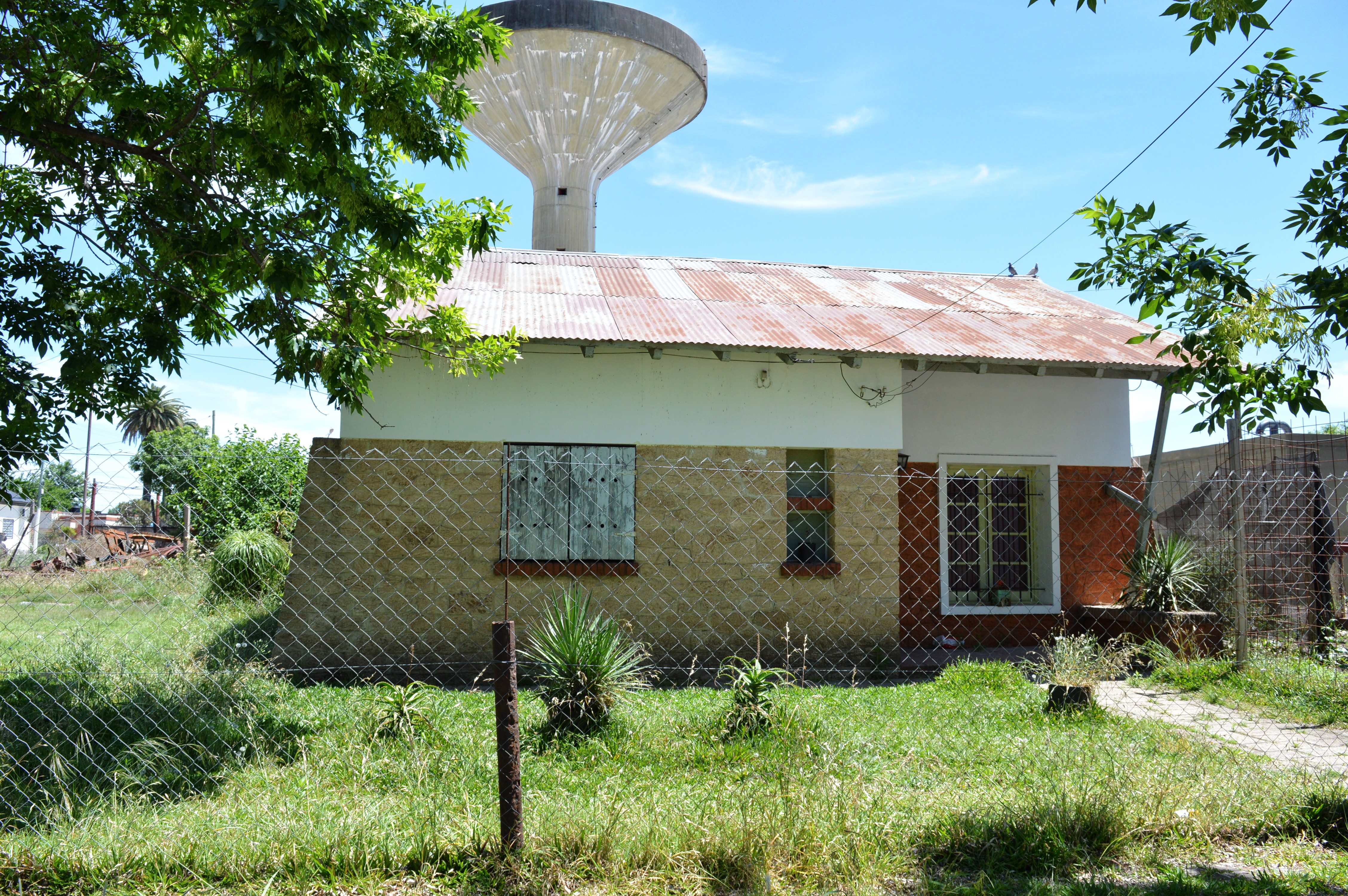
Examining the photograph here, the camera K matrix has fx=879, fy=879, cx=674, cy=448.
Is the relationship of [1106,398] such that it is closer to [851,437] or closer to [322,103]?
[851,437]

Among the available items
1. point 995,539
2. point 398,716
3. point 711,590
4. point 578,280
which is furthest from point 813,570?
point 398,716

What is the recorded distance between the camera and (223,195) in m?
6.29

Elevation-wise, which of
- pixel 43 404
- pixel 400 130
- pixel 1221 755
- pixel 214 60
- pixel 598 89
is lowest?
pixel 1221 755

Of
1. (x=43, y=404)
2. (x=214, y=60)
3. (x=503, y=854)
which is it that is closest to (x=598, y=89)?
(x=214, y=60)

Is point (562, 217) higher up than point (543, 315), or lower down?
higher up

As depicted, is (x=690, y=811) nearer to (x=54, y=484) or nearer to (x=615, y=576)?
(x=54, y=484)

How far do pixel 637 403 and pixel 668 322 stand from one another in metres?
0.95

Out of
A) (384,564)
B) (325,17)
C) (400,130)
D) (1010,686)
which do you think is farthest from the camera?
(384,564)

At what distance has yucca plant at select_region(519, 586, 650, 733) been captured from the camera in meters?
5.75

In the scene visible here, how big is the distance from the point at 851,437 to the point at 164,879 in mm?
7463

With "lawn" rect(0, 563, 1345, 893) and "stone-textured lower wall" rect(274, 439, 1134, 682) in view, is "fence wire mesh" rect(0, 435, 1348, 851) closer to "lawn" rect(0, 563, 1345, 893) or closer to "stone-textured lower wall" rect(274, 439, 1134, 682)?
"stone-textured lower wall" rect(274, 439, 1134, 682)

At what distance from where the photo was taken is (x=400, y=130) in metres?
5.35

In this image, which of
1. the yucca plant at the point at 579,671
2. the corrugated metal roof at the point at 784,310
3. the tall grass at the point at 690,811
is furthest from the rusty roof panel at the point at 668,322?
the tall grass at the point at 690,811

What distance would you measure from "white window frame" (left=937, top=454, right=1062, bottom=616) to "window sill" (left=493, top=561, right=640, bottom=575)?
4.10m
